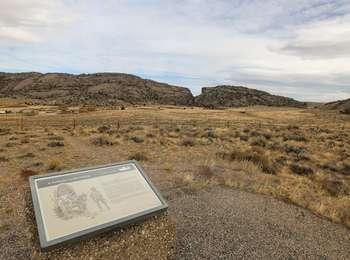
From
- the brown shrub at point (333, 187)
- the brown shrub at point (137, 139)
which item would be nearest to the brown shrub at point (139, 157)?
the brown shrub at point (137, 139)

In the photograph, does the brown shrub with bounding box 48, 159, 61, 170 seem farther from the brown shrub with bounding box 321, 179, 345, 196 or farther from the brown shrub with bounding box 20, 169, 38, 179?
the brown shrub with bounding box 321, 179, 345, 196

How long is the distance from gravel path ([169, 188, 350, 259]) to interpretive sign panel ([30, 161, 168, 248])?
4.59 feet

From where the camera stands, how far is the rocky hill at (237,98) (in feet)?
403

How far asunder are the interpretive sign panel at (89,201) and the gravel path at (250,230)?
140cm

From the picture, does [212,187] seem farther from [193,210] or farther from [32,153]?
[32,153]

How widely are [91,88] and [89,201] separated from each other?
121 metres

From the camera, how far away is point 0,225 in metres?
6.84

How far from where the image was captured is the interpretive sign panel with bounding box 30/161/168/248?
466 centimetres

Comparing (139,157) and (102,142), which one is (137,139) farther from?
(139,157)

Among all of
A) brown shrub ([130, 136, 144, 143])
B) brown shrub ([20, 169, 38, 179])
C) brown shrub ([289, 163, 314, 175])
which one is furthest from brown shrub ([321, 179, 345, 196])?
brown shrub ([130, 136, 144, 143])

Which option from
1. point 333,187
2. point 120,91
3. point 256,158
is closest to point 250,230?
point 333,187

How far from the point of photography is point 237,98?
127 meters

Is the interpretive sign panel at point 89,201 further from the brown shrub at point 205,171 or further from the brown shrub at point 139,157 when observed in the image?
the brown shrub at point 139,157

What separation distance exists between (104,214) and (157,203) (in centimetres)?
105
